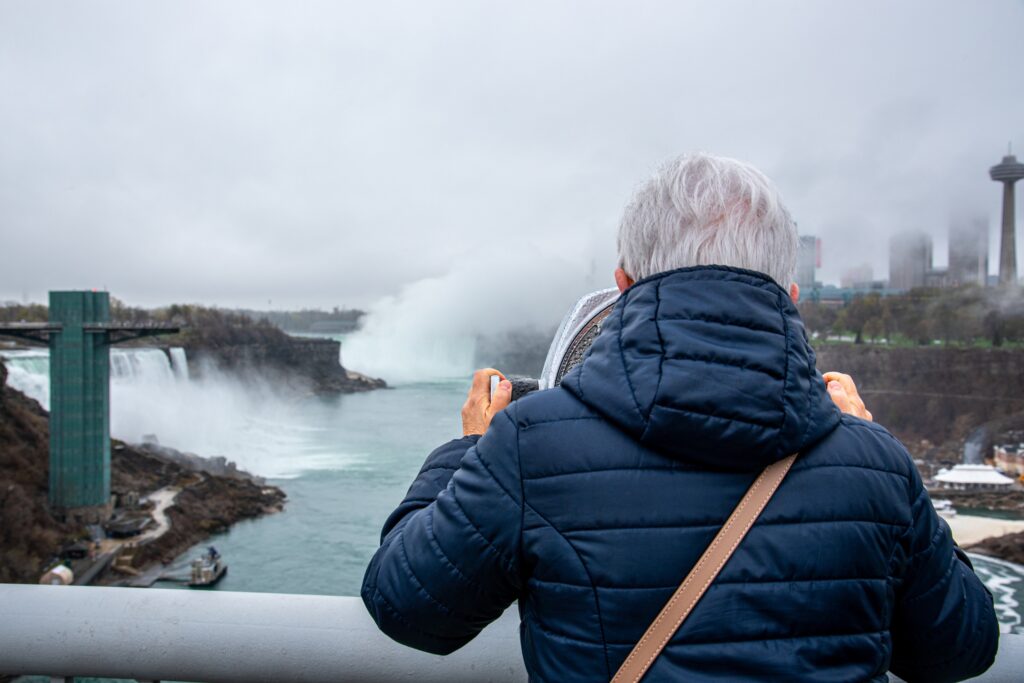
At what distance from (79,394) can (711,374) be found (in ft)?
67.1

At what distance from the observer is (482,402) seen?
2.06ft

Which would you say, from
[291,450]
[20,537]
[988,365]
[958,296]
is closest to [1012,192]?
[958,296]

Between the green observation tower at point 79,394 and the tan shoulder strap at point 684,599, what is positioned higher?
the tan shoulder strap at point 684,599

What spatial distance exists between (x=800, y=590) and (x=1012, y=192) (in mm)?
44924

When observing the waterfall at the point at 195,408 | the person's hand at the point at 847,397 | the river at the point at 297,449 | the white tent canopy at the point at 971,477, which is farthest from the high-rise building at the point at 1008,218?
the person's hand at the point at 847,397

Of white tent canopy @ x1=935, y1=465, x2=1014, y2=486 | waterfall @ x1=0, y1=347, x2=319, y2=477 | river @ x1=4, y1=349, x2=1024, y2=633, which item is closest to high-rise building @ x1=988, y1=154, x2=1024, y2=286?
white tent canopy @ x1=935, y1=465, x2=1014, y2=486

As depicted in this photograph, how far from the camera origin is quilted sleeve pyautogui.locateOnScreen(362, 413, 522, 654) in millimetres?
498

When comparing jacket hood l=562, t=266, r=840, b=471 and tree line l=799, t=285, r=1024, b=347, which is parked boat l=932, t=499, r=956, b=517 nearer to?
tree line l=799, t=285, r=1024, b=347

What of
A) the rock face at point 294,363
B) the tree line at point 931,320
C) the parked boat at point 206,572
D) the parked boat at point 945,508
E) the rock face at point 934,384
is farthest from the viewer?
the rock face at point 294,363

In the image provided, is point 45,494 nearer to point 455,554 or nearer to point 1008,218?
point 455,554

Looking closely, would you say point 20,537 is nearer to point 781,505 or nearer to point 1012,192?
point 781,505

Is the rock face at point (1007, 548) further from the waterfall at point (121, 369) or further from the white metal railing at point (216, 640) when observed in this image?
the waterfall at point (121, 369)

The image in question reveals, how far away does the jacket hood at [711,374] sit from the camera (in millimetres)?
458

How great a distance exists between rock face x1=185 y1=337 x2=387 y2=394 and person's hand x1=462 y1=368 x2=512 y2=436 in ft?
116
